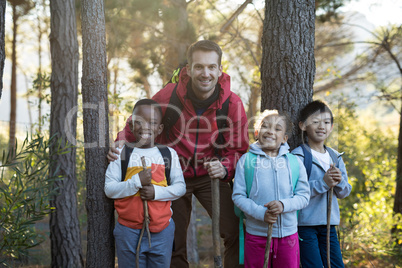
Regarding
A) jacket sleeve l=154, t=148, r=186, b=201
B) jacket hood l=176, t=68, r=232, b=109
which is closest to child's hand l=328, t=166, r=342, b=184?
jacket hood l=176, t=68, r=232, b=109

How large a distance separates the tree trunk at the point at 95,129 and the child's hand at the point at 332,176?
1.70 m

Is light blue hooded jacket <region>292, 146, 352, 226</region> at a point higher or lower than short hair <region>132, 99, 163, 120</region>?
lower

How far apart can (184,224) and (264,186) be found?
33.3 inches

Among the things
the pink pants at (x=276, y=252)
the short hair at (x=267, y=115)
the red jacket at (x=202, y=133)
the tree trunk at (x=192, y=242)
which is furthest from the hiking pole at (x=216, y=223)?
the tree trunk at (x=192, y=242)

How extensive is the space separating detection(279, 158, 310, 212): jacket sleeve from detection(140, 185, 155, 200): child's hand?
0.92 metres

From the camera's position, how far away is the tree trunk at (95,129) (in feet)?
9.23

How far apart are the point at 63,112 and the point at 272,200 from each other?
126 inches

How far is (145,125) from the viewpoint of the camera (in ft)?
9.14

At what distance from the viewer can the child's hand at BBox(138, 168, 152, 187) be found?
2.59 metres

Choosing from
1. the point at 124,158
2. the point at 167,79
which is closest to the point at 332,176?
the point at 124,158

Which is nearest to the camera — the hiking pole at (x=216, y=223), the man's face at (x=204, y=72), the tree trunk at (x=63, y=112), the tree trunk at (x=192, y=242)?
the hiking pole at (x=216, y=223)

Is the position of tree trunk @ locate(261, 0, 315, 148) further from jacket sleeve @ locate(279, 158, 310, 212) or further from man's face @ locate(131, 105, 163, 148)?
man's face @ locate(131, 105, 163, 148)

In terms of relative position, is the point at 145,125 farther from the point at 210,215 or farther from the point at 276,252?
the point at 276,252

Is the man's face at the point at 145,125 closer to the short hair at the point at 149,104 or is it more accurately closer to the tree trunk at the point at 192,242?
the short hair at the point at 149,104
